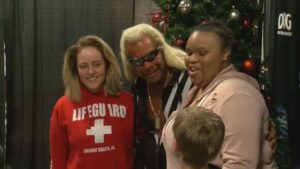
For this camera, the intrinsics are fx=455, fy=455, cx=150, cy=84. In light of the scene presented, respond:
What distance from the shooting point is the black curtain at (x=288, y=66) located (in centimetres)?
295

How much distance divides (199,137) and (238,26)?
2.12 m

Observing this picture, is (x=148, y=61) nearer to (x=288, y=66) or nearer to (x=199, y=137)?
(x=199, y=137)

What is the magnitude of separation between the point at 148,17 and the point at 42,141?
58.6 inches

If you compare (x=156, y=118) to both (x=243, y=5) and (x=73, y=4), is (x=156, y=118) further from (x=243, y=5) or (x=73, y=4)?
(x=73, y=4)

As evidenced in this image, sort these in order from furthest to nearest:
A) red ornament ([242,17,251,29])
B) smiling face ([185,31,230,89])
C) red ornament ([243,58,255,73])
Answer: red ornament ([242,17,251,29]), red ornament ([243,58,255,73]), smiling face ([185,31,230,89])

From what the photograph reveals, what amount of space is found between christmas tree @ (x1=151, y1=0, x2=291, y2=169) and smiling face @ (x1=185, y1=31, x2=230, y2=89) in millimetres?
1559

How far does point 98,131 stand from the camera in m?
2.38

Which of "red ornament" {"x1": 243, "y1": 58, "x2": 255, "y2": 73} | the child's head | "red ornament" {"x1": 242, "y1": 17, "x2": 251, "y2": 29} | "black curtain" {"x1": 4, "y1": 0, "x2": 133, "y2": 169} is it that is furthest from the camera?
"black curtain" {"x1": 4, "y1": 0, "x2": 133, "y2": 169}

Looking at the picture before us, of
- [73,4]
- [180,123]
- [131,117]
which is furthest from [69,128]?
[73,4]

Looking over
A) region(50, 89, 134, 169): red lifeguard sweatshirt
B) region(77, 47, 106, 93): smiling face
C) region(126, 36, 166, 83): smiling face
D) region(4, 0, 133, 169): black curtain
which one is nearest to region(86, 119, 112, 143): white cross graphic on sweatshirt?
region(50, 89, 134, 169): red lifeguard sweatshirt

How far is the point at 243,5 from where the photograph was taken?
11.3 feet

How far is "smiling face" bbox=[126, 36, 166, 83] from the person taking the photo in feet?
7.78

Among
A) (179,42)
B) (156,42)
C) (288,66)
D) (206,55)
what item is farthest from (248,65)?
(206,55)

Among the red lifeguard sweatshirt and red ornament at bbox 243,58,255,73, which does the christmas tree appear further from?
the red lifeguard sweatshirt
